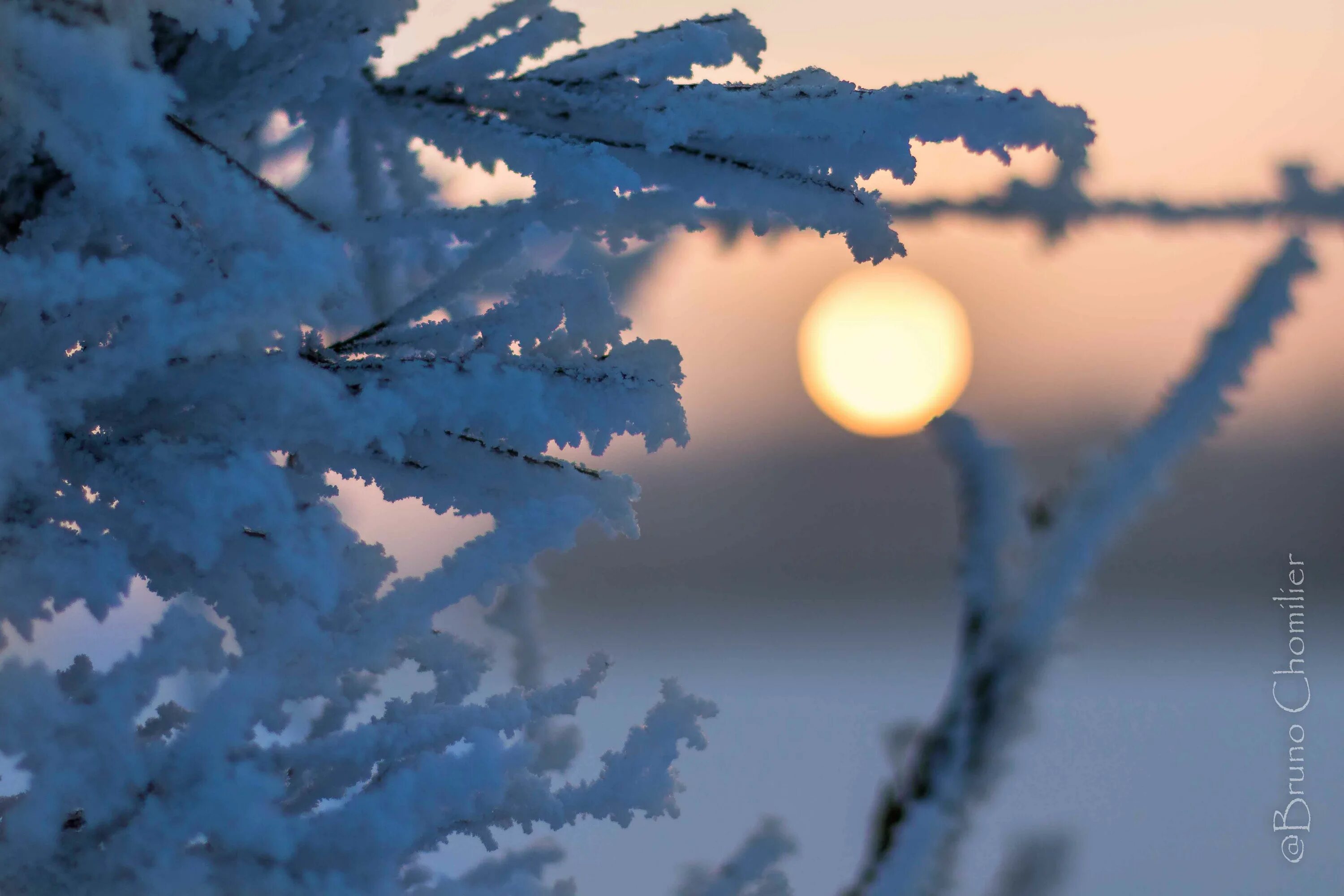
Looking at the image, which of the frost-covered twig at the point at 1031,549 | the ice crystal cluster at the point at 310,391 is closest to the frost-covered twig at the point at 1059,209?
the ice crystal cluster at the point at 310,391

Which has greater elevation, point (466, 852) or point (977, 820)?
point (466, 852)

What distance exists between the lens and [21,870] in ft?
2.00

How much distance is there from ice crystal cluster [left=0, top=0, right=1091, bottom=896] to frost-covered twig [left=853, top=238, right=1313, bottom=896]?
0.32 metres

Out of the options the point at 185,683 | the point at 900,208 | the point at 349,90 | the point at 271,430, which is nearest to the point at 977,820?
the point at 271,430

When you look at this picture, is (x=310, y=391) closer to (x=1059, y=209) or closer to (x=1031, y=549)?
(x=1031, y=549)

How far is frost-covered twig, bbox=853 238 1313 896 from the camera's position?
0.43m

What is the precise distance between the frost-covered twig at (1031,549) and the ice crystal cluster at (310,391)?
12.8 inches

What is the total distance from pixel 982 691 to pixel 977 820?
0.12 meters

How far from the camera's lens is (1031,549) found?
0.45m

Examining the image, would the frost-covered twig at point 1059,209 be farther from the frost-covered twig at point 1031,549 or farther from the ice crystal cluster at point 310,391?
the frost-covered twig at point 1031,549

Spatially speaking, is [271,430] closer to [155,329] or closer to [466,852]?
[155,329]

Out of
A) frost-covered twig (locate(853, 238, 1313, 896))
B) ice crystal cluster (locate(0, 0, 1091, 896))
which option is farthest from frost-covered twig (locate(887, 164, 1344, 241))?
frost-covered twig (locate(853, 238, 1313, 896))

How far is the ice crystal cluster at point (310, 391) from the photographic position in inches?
23.0

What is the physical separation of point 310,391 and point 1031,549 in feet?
1.62
